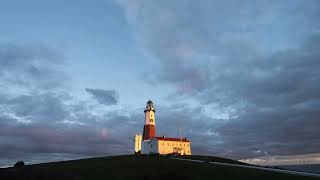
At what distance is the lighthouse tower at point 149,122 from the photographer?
565 ft

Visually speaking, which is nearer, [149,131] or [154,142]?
[154,142]

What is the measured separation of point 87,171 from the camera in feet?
279

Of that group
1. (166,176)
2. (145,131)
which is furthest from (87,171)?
(145,131)

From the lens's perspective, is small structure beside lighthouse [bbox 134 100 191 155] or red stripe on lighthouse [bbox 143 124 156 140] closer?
small structure beside lighthouse [bbox 134 100 191 155]

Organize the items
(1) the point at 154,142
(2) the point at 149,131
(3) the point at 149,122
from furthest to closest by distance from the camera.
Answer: (3) the point at 149,122 → (2) the point at 149,131 → (1) the point at 154,142

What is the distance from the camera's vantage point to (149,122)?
577 feet

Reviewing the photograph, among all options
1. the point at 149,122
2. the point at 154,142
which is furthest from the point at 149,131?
the point at 154,142

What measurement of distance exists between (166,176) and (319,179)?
23.6 meters

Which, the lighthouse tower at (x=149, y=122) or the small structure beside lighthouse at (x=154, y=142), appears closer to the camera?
the small structure beside lighthouse at (x=154, y=142)

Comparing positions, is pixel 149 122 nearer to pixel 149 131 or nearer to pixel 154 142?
pixel 149 131

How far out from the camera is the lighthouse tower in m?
172

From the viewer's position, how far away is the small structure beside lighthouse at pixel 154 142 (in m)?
162

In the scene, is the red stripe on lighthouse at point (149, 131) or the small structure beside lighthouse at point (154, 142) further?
the red stripe on lighthouse at point (149, 131)

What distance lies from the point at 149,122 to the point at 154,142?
15.5m
